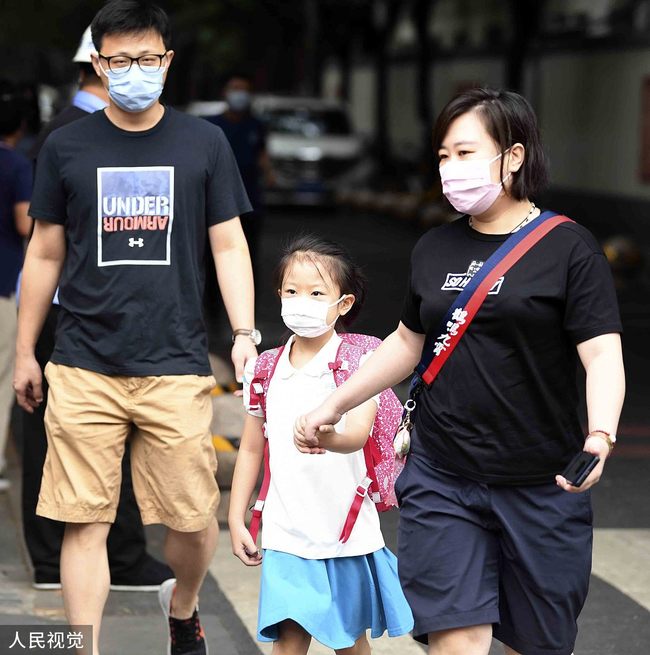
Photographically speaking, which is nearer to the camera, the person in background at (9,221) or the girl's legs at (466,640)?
the girl's legs at (466,640)

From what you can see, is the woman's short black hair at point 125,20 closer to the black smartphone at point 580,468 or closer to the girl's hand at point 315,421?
the girl's hand at point 315,421

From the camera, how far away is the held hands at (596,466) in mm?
3617

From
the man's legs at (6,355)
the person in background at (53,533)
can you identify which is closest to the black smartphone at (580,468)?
→ the person in background at (53,533)

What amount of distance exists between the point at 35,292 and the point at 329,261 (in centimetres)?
112

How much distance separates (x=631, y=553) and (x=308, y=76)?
32999 millimetres

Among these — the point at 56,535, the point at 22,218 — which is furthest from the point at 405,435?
the point at 22,218

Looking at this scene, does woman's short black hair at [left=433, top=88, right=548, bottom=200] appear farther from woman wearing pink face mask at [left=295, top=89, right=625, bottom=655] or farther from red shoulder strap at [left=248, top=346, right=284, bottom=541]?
red shoulder strap at [left=248, top=346, right=284, bottom=541]

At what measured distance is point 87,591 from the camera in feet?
15.7

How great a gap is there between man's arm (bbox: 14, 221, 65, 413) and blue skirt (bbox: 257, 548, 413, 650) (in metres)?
1.15

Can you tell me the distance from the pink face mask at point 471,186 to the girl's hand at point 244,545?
39.8 inches

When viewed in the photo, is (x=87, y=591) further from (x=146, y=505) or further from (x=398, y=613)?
(x=398, y=613)

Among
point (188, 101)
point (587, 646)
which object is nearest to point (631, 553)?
point (587, 646)

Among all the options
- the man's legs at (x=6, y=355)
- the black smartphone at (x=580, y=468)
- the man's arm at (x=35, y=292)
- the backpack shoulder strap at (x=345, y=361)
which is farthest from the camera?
the man's legs at (x=6, y=355)

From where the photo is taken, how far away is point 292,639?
419cm
